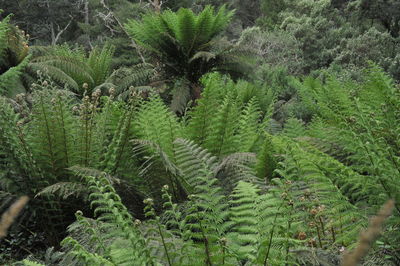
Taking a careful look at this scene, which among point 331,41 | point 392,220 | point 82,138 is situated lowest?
point 331,41

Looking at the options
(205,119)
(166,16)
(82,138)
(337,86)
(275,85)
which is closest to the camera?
(82,138)

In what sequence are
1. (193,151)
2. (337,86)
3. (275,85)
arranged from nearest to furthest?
(193,151)
(337,86)
(275,85)

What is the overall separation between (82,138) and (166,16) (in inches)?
148

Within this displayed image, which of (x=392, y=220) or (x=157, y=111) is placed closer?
(x=392, y=220)

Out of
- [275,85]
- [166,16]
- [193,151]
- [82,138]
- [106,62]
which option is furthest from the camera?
[275,85]

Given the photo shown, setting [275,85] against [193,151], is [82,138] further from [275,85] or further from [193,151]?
[275,85]

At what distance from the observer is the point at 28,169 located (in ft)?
7.74

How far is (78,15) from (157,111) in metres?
25.8

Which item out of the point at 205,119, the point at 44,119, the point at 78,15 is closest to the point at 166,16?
the point at 205,119

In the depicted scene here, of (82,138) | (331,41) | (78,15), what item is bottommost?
(78,15)

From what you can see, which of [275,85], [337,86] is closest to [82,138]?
[337,86]

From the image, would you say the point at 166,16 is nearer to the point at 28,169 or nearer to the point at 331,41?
the point at 28,169

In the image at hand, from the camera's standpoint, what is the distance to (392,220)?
64.6 inches

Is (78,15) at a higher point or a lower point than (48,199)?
lower
